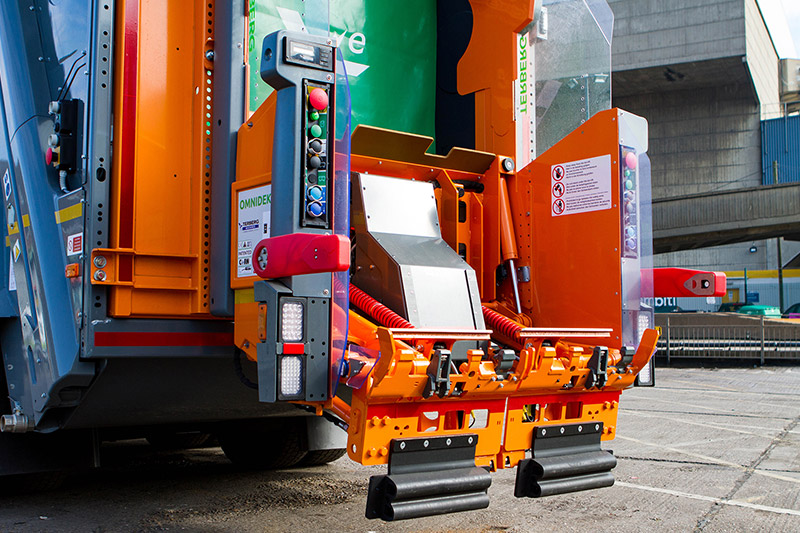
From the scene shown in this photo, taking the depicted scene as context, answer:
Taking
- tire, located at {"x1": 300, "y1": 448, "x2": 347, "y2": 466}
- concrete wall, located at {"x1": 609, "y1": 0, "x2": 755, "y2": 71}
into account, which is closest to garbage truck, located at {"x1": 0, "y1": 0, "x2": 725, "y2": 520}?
tire, located at {"x1": 300, "y1": 448, "x2": 347, "y2": 466}

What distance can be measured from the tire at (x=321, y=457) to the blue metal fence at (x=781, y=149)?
3987 cm

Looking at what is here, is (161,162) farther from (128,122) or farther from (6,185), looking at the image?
(6,185)

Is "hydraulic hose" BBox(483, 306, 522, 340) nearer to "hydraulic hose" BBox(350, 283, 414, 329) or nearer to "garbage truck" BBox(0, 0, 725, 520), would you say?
"garbage truck" BBox(0, 0, 725, 520)

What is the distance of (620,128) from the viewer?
4230 mm

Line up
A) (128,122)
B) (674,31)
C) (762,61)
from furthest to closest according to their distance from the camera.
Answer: (762,61)
(674,31)
(128,122)

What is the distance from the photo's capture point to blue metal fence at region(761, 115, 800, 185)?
40.4 metres

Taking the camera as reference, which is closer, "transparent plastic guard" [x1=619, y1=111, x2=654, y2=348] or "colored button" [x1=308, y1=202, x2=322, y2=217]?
"colored button" [x1=308, y1=202, x2=322, y2=217]

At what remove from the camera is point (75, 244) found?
3525mm

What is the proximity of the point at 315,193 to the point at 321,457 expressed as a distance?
328 centimetres

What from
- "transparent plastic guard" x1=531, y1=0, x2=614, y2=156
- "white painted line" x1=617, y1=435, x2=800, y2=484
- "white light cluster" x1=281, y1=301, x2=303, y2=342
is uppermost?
"transparent plastic guard" x1=531, y1=0, x2=614, y2=156

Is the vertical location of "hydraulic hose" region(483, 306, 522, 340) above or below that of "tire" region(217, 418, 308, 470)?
above

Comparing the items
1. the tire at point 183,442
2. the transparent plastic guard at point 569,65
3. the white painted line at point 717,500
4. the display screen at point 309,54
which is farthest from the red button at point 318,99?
the tire at point 183,442

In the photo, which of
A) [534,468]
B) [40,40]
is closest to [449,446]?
[534,468]

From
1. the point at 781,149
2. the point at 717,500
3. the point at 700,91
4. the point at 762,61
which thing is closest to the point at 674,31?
the point at 700,91
